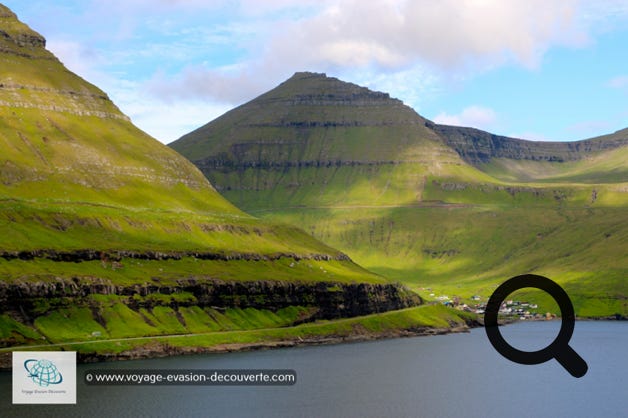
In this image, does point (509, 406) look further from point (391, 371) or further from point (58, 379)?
point (58, 379)

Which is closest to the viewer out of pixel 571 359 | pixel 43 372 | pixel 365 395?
pixel 571 359

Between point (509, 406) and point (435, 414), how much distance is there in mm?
16064

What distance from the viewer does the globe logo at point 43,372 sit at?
388 ft

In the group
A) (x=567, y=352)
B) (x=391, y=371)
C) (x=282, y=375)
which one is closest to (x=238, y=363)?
(x=282, y=375)

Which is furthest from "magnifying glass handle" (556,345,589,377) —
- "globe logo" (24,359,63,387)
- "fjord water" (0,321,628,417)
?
"fjord water" (0,321,628,417)

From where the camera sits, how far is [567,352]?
123 feet

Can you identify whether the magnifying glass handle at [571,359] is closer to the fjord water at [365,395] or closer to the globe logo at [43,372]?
the globe logo at [43,372]

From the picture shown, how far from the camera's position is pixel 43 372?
119375mm

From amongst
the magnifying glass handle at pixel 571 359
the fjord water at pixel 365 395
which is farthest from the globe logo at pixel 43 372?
the magnifying glass handle at pixel 571 359

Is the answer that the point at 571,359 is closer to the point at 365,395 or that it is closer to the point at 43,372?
the point at 43,372

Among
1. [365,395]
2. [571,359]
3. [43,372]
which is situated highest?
[571,359]

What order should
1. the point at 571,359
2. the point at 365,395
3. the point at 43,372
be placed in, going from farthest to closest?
the point at 365,395 < the point at 43,372 < the point at 571,359

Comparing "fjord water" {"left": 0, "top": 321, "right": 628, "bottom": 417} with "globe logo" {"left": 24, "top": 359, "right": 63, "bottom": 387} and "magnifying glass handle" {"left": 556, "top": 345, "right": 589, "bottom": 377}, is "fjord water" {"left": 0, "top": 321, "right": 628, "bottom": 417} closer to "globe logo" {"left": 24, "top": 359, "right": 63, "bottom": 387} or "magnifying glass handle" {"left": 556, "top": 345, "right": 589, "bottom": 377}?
"globe logo" {"left": 24, "top": 359, "right": 63, "bottom": 387}

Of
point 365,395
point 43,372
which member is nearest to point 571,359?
point 43,372
